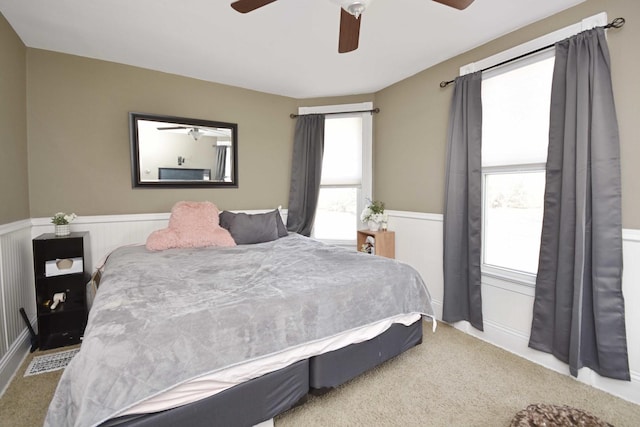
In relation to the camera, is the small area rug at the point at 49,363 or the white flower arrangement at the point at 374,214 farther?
the white flower arrangement at the point at 374,214

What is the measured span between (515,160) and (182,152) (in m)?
3.21

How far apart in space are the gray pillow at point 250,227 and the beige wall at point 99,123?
542 millimetres

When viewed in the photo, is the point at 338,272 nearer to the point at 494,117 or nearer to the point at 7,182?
the point at 494,117

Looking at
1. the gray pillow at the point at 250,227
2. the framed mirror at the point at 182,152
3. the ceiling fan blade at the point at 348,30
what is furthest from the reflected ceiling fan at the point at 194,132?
the ceiling fan blade at the point at 348,30

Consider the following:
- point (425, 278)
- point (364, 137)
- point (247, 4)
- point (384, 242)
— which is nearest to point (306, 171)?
point (364, 137)

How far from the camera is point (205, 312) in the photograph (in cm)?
138

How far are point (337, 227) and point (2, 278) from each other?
123 inches

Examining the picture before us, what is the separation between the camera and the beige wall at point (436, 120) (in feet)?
6.06

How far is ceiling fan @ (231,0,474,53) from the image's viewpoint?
1.52m

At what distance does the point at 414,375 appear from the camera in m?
2.11

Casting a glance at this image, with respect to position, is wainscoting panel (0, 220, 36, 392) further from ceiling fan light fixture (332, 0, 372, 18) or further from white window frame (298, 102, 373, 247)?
white window frame (298, 102, 373, 247)

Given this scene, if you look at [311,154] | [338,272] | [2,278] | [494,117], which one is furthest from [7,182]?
[494,117]

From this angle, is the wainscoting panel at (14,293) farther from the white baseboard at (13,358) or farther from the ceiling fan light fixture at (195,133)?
the ceiling fan light fixture at (195,133)

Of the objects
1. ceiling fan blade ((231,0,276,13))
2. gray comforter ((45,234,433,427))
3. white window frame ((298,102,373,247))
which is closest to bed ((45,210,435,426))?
gray comforter ((45,234,433,427))
